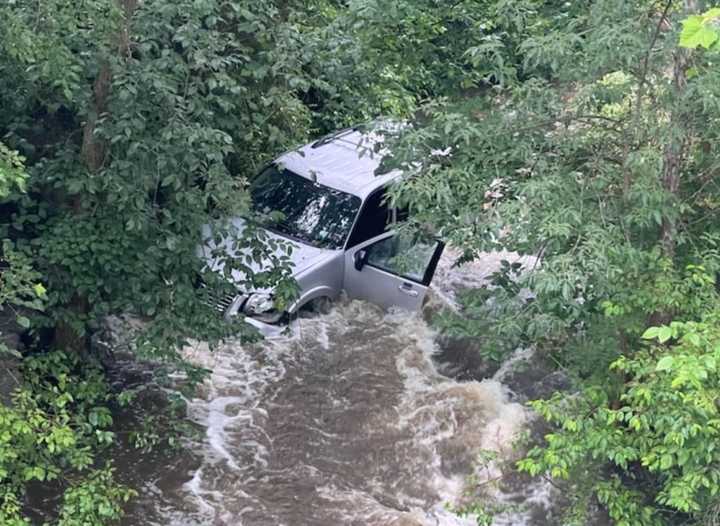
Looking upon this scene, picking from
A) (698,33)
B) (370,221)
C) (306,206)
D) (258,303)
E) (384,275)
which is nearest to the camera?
(698,33)

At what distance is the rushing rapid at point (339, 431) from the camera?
714cm

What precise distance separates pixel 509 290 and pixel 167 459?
10.2 ft

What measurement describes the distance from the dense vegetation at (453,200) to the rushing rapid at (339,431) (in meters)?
0.96

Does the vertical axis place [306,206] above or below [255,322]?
above

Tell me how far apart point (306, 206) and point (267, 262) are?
1.55 m

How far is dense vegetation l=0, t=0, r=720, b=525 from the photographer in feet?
18.0

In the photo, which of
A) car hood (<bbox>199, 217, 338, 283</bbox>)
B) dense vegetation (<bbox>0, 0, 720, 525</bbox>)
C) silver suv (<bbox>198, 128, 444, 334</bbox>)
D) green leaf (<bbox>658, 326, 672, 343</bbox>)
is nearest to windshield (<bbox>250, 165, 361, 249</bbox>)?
silver suv (<bbox>198, 128, 444, 334</bbox>)

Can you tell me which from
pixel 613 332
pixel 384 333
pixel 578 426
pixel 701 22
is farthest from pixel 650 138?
pixel 384 333

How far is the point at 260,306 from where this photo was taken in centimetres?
862

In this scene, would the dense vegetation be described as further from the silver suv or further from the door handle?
the door handle

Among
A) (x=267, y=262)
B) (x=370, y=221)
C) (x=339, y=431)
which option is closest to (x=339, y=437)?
(x=339, y=431)

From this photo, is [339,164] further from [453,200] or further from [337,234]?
[453,200]

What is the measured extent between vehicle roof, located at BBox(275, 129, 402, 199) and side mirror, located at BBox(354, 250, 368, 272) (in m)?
0.60

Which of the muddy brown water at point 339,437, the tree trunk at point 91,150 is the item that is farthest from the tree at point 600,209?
the tree trunk at point 91,150
